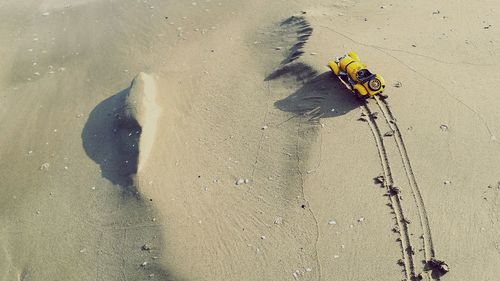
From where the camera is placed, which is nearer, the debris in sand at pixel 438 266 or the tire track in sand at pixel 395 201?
the debris in sand at pixel 438 266

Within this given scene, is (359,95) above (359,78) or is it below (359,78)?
below

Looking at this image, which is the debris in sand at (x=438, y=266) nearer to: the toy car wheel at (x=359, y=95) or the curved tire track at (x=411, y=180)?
the curved tire track at (x=411, y=180)

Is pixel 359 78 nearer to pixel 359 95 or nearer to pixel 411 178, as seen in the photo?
pixel 359 95

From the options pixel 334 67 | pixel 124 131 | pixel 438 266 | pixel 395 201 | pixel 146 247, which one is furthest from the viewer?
pixel 124 131

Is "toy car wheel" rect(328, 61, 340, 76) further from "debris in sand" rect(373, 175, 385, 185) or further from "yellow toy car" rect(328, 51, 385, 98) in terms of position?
"debris in sand" rect(373, 175, 385, 185)

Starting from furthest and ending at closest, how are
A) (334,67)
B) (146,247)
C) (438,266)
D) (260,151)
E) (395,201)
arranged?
1. (334,67)
2. (260,151)
3. (146,247)
4. (395,201)
5. (438,266)

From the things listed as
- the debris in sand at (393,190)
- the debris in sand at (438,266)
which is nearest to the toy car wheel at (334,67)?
the debris in sand at (393,190)

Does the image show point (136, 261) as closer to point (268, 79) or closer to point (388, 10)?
point (268, 79)

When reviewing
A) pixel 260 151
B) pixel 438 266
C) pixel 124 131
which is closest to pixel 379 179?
pixel 438 266
